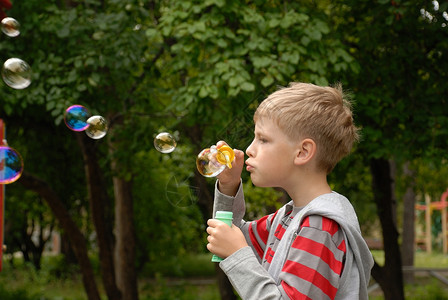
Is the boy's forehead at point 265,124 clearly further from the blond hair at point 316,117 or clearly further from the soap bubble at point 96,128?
the soap bubble at point 96,128

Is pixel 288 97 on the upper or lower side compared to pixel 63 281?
upper

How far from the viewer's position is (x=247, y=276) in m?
1.62

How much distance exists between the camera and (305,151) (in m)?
1.77

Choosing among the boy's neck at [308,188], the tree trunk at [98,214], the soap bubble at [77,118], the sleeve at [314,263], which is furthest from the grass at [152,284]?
the sleeve at [314,263]

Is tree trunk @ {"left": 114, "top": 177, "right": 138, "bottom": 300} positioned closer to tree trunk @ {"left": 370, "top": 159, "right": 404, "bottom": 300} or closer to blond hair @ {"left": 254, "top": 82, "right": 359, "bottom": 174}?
tree trunk @ {"left": 370, "top": 159, "right": 404, "bottom": 300}

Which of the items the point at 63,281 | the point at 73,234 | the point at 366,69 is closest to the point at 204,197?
the point at 73,234

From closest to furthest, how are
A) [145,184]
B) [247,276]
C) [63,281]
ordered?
[247,276] < [145,184] < [63,281]

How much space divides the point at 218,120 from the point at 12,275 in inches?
380

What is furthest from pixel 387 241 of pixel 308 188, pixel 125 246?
pixel 308 188

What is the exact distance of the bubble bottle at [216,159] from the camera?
76.4 inches

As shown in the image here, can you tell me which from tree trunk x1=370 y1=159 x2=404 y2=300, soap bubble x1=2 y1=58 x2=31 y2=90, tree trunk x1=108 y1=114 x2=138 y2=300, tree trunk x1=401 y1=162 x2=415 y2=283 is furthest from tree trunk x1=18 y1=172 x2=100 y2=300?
tree trunk x1=401 y1=162 x2=415 y2=283

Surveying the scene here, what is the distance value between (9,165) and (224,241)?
248 cm

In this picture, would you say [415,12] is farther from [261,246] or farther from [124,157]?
[261,246]

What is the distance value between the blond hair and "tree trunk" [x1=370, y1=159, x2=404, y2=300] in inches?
216
